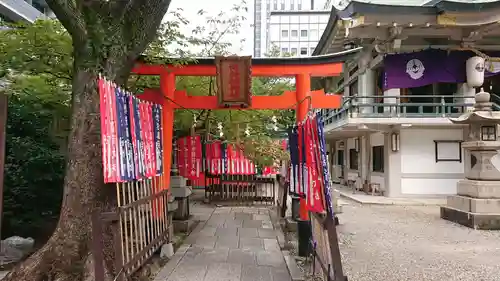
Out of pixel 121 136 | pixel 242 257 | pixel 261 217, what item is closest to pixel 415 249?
pixel 242 257

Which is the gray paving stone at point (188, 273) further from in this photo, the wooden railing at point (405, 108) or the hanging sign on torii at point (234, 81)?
the wooden railing at point (405, 108)

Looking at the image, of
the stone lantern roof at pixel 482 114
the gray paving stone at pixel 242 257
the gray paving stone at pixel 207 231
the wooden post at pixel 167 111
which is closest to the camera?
the gray paving stone at pixel 242 257

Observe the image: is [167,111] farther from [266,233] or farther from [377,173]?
[377,173]

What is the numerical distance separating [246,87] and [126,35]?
3.38 metres

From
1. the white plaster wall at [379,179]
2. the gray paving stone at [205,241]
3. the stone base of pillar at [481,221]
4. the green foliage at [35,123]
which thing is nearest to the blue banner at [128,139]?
the green foliage at [35,123]

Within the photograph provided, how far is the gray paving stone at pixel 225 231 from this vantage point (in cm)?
901

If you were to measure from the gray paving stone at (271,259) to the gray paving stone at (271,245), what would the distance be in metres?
0.32

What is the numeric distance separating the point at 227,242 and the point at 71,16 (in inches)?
203

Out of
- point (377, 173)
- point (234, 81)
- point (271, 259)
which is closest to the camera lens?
point (271, 259)

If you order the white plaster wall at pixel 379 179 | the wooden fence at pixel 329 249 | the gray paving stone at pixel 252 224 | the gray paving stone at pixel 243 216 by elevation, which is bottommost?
the gray paving stone at pixel 243 216

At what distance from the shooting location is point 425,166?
1709 centimetres

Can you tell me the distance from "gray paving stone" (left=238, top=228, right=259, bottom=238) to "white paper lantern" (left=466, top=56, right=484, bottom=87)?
12.4m

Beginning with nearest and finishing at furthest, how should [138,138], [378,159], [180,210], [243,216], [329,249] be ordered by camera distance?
[329,249] < [138,138] < [180,210] < [243,216] < [378,159]

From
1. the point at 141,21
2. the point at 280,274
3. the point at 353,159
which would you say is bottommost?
the point at 280,274
